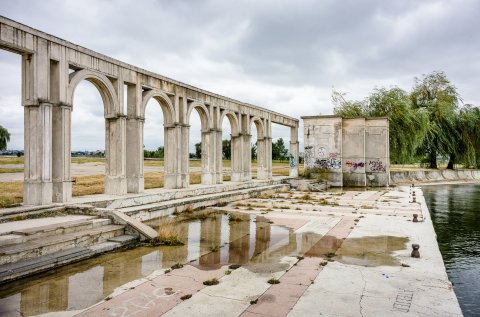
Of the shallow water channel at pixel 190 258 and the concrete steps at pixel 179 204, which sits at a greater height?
the concrete steps at pixel 179 204

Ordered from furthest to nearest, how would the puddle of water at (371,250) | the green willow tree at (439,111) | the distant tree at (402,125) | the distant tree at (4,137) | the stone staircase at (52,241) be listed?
the distant tree at (4,137) → the green willow tree at (439,111) → the distant tree at (402,125) → the puddle of water at (371,250) → the stone staircase at (52,241)

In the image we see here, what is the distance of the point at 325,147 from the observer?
83.3 feet

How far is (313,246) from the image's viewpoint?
335 inches

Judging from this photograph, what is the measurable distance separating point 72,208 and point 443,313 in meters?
8.85

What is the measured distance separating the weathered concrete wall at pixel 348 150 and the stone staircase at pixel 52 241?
716 inches

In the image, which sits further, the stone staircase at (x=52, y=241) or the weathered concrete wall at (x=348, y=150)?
the weathered concrete wall at (x=348, y=150)

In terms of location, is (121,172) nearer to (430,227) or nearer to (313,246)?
(313,246)

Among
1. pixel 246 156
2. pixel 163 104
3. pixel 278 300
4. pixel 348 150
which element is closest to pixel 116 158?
pixel 163 104

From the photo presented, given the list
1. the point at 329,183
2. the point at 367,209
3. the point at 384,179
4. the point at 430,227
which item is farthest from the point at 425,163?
the point at 430,227

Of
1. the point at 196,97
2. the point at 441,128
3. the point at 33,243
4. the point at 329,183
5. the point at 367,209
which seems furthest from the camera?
the point at 441,128

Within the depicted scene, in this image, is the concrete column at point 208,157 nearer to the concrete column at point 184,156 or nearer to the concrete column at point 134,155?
the concrete column at point 184,156

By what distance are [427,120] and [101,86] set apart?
26093 mm

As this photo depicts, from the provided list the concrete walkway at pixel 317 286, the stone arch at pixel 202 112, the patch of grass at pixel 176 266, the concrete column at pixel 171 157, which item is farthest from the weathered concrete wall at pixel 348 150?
the patch of grass at pixel 176 266

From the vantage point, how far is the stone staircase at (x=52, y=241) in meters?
6.50
